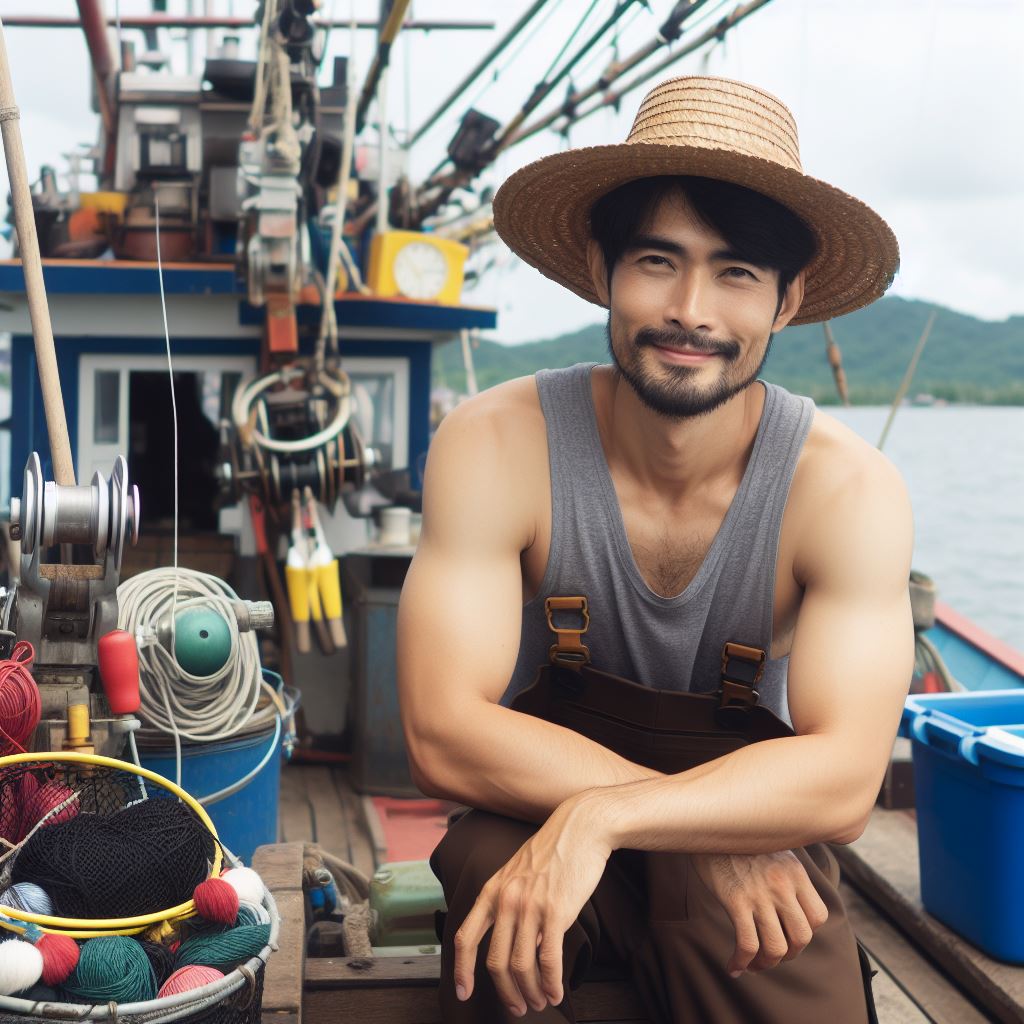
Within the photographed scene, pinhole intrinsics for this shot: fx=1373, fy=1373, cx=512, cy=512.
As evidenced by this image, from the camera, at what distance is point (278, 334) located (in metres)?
5.37

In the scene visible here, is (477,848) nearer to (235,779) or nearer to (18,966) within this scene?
(18,966)

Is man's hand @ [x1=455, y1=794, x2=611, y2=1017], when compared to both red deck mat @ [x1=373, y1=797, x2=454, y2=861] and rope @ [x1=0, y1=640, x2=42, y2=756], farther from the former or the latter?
red deck mat @ [x1=373, y1=797, x2=454, y2=861]

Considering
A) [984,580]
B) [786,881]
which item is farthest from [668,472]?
[984,580]

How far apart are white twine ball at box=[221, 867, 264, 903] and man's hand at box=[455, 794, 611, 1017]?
0.92 ft

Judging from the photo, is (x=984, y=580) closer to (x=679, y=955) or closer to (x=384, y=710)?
(x=384, y=710)

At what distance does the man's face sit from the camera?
7.25 ft

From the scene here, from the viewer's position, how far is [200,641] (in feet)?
10.8

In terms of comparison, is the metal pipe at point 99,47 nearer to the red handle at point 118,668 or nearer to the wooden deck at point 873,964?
the wooden deck at point 873,964

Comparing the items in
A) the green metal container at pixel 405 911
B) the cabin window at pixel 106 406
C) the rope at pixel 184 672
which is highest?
the cabin window at pixel 106 406

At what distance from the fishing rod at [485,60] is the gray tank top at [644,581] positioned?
518 cm

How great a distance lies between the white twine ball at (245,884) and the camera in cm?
186

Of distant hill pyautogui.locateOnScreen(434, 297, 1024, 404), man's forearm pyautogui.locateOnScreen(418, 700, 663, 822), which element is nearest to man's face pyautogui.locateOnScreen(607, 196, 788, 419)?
man's forearm pyautogui.locateOnScreen(418, 700, 663, 822)

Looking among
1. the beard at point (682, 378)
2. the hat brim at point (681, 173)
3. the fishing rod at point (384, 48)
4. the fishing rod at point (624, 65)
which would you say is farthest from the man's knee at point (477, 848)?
the fishing rod at point (624, 65)

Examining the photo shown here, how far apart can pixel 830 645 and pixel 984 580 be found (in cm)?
2467
